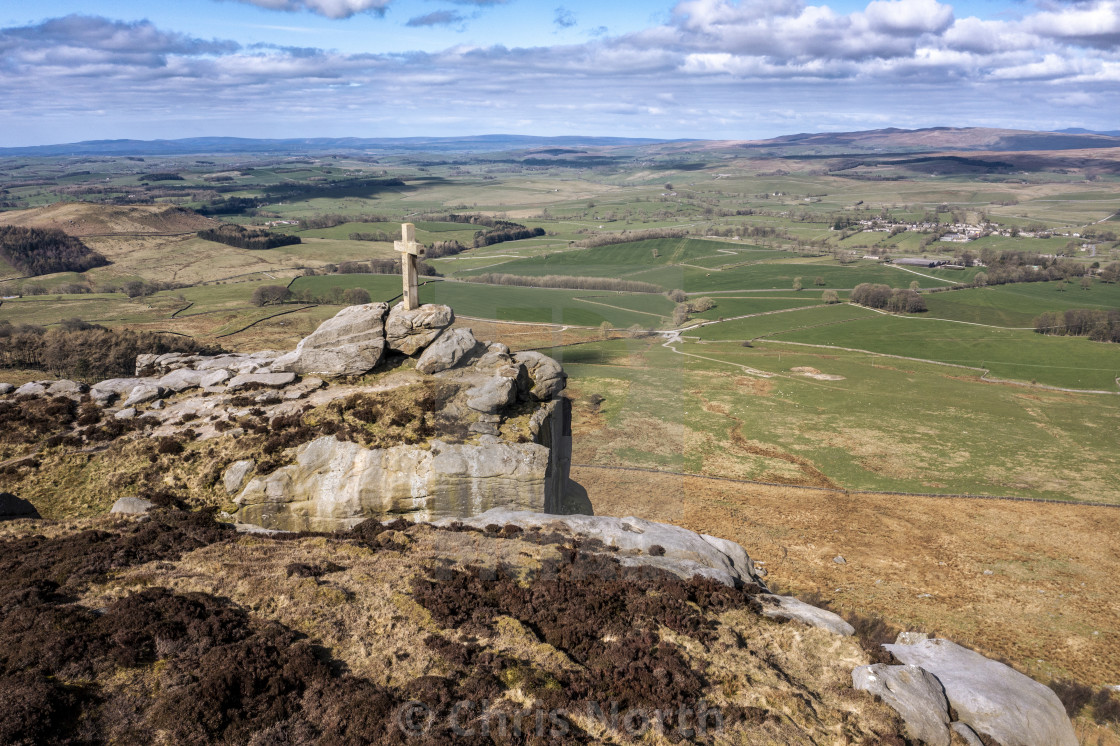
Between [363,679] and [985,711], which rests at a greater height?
[363,679]

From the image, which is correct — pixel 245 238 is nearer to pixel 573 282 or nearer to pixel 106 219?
pixel 106 219

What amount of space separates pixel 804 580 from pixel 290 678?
73.6ft

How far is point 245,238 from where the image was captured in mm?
167875

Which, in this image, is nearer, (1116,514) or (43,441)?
(43,441)

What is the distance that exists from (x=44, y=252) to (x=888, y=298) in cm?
18034

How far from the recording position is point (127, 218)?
172 m

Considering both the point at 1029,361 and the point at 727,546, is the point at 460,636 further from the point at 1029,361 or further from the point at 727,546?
the point at 1029,361

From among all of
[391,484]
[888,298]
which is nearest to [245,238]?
[888,298]

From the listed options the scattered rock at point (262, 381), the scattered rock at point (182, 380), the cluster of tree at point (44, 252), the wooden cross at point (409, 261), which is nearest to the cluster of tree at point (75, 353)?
the scattered rock at point (182, 380)

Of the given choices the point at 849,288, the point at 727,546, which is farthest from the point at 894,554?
the point at 849,288

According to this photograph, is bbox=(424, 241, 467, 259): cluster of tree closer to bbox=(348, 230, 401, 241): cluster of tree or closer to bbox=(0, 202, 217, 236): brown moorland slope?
bbox=(348, 230, 401, 241): cluster of tree

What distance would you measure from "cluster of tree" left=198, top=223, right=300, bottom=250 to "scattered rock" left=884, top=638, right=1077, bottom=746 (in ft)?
587

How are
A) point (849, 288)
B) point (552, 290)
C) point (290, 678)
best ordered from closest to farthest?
point (290, 678) → point (552, 290) → point (849, 288)

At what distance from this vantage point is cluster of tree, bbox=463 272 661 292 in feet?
158
